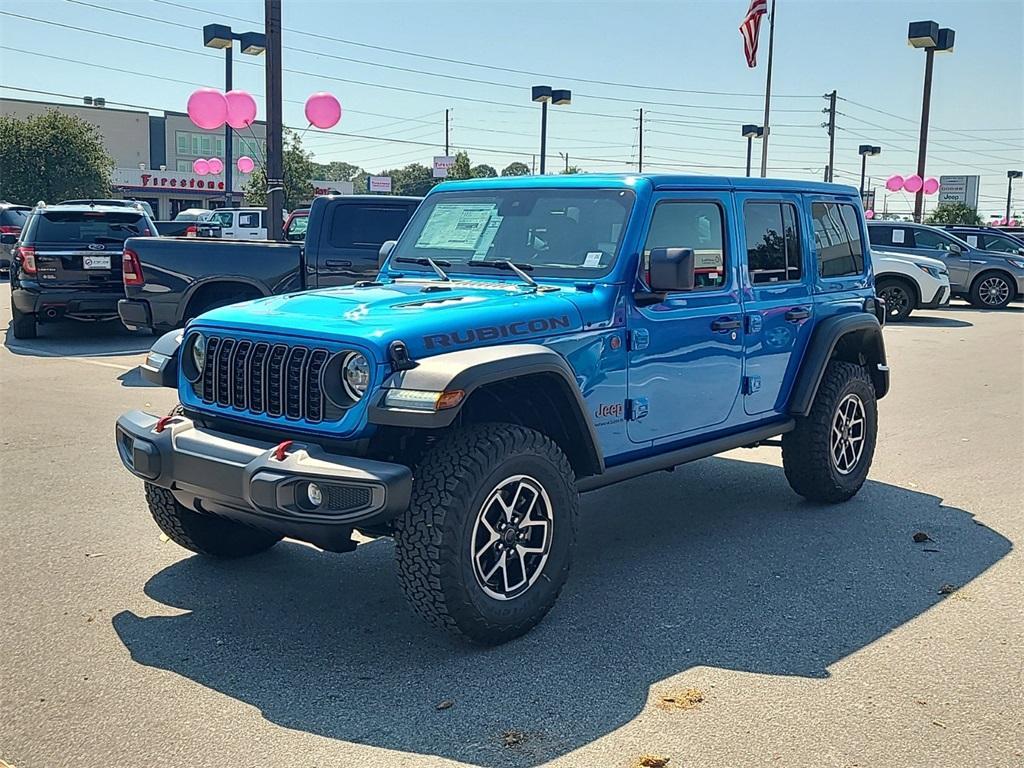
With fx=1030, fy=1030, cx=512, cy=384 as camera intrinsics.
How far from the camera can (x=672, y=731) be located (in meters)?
3.51

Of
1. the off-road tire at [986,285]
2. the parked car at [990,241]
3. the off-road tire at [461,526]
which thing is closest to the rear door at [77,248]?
the off-road tire at [461,526]

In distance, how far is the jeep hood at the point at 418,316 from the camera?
13.5ft

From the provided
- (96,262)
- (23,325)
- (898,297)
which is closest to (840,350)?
(96,262)

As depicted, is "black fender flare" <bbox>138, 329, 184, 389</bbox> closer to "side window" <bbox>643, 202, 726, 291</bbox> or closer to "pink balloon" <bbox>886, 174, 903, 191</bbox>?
"side window" <bbox>643, 202, 726, 291</bbox>

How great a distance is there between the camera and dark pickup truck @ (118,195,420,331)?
1087 centimetres

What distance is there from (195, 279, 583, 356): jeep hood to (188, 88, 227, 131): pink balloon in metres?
15.7

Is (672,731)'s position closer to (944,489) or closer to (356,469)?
(356,469)

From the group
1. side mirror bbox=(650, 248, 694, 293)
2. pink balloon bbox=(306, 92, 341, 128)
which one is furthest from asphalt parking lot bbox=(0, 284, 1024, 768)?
pink balloon bbox=(306, 92, 341, 128)

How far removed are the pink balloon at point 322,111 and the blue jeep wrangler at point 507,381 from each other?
43.1 feet

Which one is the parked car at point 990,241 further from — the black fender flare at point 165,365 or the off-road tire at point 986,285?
the black fender flare at point 165,365

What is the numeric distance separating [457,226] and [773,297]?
1.84 m

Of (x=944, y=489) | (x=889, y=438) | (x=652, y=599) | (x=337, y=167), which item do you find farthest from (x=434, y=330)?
(x=337, y=167)

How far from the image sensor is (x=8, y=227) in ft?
84.4

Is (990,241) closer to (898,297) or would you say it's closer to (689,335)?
(898,297)
